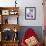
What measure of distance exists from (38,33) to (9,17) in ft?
3.95

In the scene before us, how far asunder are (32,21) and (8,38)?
106 centimetres

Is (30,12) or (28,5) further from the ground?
(28,5)

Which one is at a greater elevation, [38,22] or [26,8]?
[26,8]

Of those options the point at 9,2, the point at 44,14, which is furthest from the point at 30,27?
the point at 9,2

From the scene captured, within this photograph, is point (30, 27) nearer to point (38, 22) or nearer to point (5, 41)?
point (38, 22)

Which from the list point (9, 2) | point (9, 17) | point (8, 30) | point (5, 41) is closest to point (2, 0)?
point (9, 2)

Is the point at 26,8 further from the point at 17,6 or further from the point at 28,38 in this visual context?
the point at 28,38

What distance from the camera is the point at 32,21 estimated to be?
5.88m

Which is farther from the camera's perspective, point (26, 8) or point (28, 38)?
point (26, 8)

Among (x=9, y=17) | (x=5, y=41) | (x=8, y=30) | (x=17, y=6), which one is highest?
(x=17, y=6)

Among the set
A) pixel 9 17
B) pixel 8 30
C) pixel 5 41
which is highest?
pixel 9 17

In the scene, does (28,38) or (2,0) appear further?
(2,0)

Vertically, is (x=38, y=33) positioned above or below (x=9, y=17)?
below

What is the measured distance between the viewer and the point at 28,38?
18.1 feet
